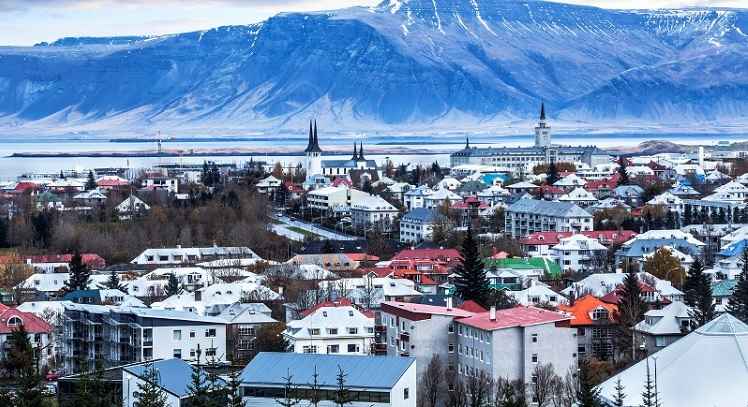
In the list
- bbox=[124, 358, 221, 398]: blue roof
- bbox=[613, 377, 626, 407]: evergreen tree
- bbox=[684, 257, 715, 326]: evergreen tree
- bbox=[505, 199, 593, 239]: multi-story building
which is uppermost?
bbox=[505, 199, 593, 239]: multi-story building

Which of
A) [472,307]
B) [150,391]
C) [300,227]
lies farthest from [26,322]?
[300,227]

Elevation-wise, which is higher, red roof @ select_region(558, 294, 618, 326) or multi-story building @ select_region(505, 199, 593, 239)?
multi-story building @ select_region(505, 199, 593, 239)

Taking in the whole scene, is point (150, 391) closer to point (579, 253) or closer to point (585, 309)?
point (585, 309)

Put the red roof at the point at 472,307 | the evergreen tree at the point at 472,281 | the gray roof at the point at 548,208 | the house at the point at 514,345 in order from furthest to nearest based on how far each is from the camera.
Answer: the gray roof at the point at 548,208 < the evergreen tree at the point at 472,281 < the red roof at the point at 472,307 < the house at the point at 514,345

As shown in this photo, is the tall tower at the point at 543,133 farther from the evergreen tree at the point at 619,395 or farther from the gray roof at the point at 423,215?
the evergreen tree at the point at 619,395

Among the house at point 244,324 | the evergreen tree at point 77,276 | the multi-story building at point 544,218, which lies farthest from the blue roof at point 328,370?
the multi-story building at point 544,218

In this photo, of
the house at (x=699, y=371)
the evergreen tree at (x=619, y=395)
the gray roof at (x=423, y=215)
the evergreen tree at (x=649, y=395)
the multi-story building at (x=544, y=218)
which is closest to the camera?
the evergreen tree at (x=649, y=395)

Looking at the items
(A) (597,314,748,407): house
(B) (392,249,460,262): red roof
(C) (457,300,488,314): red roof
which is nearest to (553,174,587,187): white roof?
(B) (392,249,460,262): red roof

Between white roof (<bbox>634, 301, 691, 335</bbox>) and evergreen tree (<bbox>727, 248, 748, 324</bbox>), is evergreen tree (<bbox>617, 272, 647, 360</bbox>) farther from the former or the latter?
evergreen tree (<bbox>727, 248, 748, 324</bbox>)
